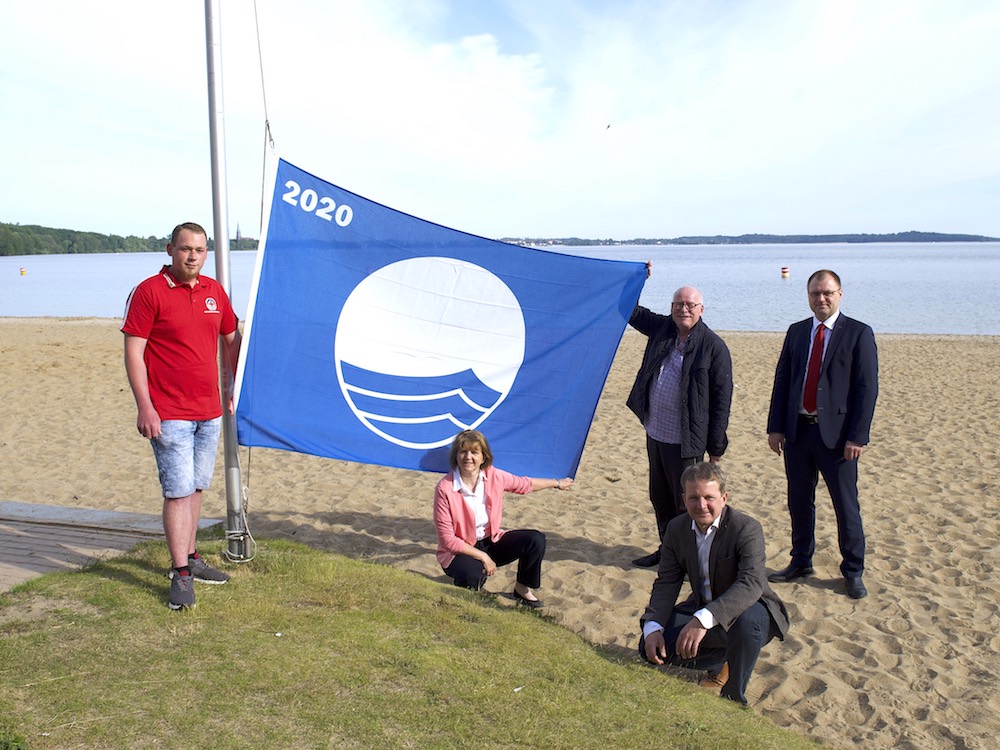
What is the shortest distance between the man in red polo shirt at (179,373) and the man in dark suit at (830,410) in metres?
3.62

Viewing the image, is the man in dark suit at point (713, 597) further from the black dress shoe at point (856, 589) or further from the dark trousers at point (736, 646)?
the black dress shoe at point (856, 589)

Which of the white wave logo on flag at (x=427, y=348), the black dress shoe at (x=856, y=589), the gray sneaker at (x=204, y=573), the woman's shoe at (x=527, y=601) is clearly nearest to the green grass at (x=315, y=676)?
the gray sneaker at (x=204, y=573)

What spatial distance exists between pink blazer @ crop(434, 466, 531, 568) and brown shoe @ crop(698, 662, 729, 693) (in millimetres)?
1589

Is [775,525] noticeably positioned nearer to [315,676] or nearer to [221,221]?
[315,676]

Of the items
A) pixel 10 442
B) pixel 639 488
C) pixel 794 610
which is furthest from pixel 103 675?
pixel 10 442

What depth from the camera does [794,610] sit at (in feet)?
17.5

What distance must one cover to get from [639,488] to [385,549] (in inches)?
115

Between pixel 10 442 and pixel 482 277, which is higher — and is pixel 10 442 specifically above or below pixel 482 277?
below

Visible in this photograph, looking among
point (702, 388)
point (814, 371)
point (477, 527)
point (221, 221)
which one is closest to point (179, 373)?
point (221, 221)

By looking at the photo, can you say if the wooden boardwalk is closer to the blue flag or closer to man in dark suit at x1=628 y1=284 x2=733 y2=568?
the blue flag

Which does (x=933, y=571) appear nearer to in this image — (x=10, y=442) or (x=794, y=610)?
(x=794, y=610)

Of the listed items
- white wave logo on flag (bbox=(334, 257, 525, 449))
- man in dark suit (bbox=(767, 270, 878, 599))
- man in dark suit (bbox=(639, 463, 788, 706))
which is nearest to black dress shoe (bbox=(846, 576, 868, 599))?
man in dark suit (bbox=(767, 270, 878, 599))

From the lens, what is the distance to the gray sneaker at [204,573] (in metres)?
4.59

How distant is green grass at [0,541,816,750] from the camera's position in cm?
314
